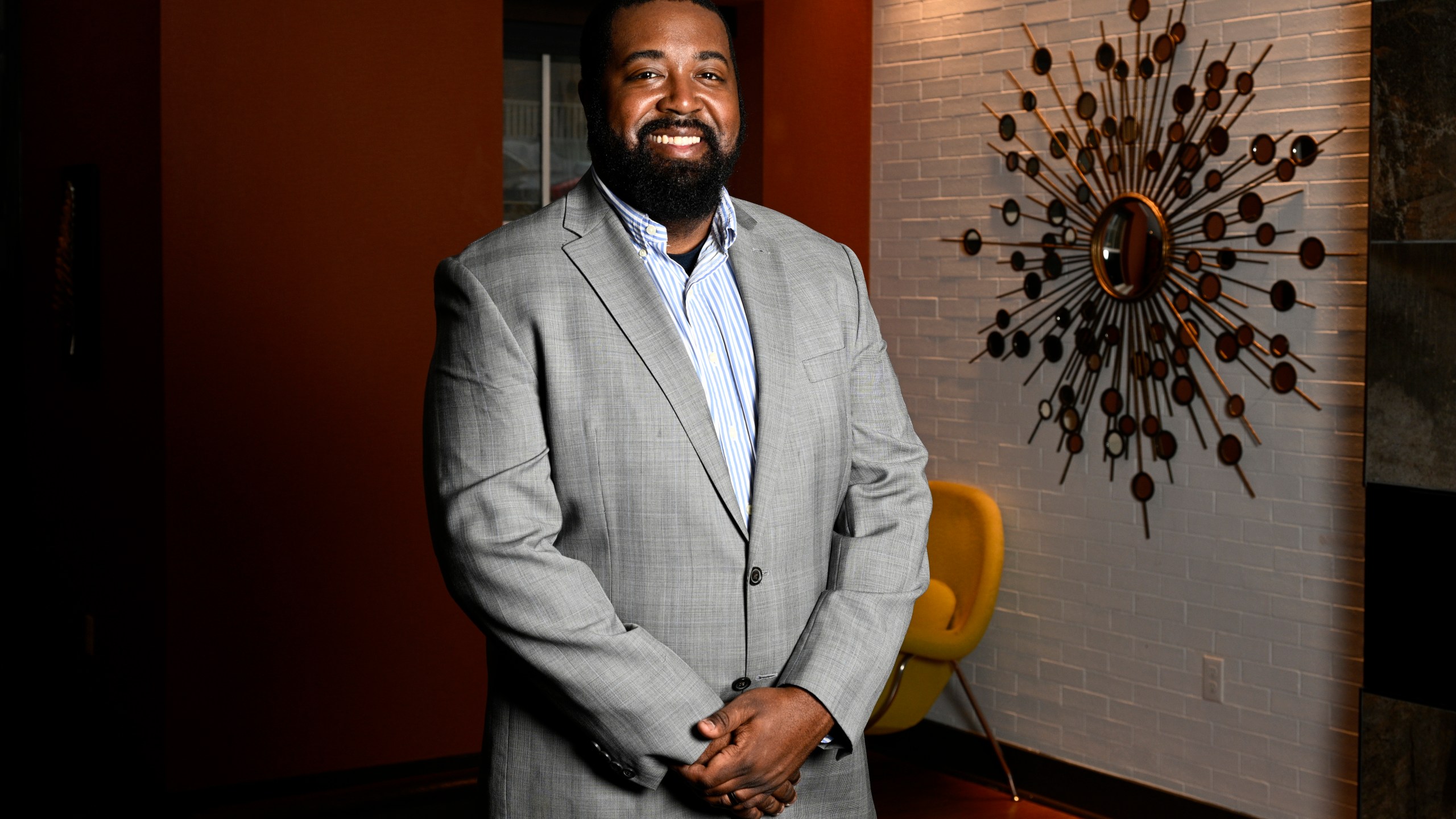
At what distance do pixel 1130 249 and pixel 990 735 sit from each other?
166cm

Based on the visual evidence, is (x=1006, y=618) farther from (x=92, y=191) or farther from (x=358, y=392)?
(x=92, y=191)

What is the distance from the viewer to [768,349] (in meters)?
1.82

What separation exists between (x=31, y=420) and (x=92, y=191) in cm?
145

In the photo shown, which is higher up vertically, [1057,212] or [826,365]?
[1057,212]

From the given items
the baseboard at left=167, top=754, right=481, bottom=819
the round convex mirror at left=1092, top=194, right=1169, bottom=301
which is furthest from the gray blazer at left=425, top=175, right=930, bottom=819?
the round convex mirror at left=1092, top=194, right=1169, bottom=301

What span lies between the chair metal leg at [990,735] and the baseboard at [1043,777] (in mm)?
31

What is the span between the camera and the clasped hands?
164 centimetres

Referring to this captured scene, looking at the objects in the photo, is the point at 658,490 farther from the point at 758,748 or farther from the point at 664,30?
the point at 664,30

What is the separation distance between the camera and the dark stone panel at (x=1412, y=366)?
3234 millimetres

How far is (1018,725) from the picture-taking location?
4.55m

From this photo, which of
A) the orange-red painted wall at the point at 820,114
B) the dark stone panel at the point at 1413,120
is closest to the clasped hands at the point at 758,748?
the dark stone panel at the point at 1413,120

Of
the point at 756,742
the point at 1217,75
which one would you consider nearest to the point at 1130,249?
the point at 1217,75

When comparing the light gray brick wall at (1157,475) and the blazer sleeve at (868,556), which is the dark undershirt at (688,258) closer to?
the blazer sleeve at (868,556)

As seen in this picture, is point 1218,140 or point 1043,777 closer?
point 1218,140
